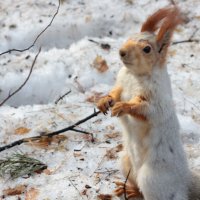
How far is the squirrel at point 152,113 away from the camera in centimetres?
267

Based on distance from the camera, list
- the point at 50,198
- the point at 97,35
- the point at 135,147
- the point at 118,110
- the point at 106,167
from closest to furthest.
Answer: the point at 118,110
the point at 135,147
the point at 50,198
the point at 106,167
the point at 97,35

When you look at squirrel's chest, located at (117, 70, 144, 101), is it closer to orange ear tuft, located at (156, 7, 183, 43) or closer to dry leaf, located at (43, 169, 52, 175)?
orange ear tuft, located at (156, 7, 183, 43)

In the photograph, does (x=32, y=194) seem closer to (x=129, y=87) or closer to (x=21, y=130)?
(x=21, y=130)

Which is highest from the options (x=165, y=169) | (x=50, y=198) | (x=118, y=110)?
(x=118, y=110)

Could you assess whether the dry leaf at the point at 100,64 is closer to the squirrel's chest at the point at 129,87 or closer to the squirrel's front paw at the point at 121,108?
the squirrel's chest at the point at 129,87

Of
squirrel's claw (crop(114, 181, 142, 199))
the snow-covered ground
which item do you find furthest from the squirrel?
the snow-covered ground

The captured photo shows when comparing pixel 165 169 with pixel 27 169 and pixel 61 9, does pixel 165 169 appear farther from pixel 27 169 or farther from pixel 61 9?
pixel 61 9

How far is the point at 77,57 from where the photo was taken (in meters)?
4.21

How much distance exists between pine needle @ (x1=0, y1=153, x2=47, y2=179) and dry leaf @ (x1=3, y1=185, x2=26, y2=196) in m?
0.09

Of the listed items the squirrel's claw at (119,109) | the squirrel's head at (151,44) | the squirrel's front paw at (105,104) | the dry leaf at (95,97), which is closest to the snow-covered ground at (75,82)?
the dry leaf at (95,97)

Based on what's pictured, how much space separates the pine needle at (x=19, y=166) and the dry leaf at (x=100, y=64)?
107 centimetres

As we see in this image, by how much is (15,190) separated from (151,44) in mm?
1185

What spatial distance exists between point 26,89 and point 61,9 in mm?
1005

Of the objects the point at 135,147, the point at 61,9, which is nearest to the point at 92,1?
the point at 61,9
